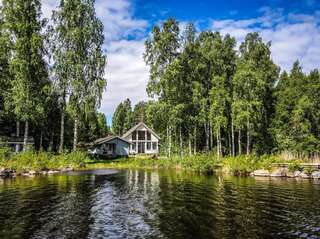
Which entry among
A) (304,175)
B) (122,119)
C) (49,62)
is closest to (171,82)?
Result: (49,62)

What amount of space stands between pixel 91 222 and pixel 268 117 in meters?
45.0

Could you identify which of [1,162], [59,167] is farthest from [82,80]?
[1,162]

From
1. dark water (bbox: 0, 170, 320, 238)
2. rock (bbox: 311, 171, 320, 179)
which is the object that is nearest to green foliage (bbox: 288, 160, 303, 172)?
rock (bbox: 311, 171, 320, 179)

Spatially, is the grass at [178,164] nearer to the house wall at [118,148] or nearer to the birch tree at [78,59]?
the birch tree at [78,59]

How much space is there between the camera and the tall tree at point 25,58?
39625 millimetres

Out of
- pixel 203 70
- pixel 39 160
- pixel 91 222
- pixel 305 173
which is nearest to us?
pixel 91 222

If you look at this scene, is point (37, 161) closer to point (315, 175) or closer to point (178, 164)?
point (178, 164)

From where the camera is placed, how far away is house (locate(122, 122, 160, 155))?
220ft

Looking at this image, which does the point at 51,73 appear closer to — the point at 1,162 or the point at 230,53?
the point at 1,162

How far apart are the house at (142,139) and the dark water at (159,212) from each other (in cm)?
4529

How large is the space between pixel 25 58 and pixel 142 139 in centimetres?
3249

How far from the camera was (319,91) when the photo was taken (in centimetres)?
4750

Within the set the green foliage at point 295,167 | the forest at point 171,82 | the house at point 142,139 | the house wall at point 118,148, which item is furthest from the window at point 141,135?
the green foliage at point 295,167

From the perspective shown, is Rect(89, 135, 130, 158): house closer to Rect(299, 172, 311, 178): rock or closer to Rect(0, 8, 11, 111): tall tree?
Rect(0, 8, 11, 111): tall tree
